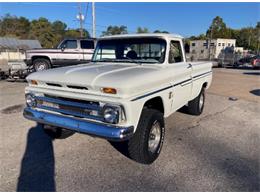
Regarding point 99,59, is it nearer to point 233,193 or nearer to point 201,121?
point 201,121

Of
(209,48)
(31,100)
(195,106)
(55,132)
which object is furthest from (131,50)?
(209,48)

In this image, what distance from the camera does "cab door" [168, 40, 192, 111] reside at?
13.1ft

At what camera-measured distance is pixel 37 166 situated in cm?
326

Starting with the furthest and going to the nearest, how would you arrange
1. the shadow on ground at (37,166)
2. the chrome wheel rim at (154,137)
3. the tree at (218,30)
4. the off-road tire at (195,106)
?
1. the tree at (218,30)
2. the off-road tire at (195,106)
3. the chrome wheel rim at (154,137)
4. the shadow on ground at (37,166)

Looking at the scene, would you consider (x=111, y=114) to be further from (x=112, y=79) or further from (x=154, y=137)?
(x=154, y=137)

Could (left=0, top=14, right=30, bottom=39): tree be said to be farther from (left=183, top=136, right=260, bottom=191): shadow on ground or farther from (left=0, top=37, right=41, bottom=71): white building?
(left=183, top=136, right=260, bottom=191): shadow on ground

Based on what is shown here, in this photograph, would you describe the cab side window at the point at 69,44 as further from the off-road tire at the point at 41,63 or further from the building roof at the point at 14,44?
the building roof at the point at 14,44

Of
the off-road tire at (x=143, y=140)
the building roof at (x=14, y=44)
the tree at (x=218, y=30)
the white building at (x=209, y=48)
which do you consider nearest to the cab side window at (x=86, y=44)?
the off-road tire at (x=143, y=140)

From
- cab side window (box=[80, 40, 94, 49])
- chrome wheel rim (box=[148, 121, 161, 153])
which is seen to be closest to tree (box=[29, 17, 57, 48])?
cab side window (box=[80, 40, 94, 49])

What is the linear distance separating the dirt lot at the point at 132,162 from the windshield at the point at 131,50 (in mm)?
1647

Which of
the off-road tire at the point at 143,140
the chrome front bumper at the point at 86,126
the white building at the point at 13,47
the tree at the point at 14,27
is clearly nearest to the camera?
the chrome front bumper at the point at 86,126

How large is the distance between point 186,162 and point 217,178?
54cm

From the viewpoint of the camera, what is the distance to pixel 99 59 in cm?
459

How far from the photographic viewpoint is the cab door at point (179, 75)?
158 inches
